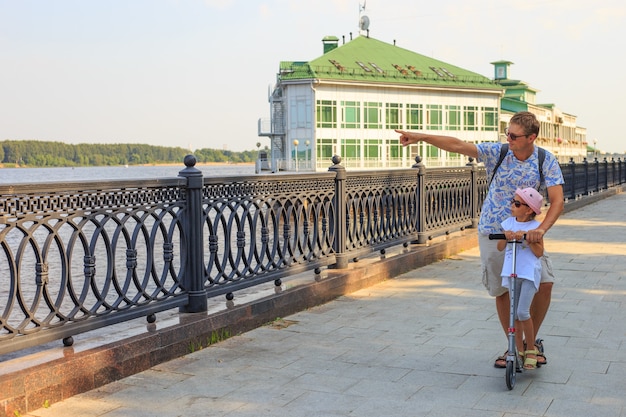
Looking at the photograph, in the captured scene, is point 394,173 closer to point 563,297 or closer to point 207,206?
point 563,297

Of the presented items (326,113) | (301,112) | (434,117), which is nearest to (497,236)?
(301,112)

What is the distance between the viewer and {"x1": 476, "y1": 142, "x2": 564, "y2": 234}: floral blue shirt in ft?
17.4

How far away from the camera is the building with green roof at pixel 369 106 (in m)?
70.4

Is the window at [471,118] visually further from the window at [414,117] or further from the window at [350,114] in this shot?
the window at [350,114]

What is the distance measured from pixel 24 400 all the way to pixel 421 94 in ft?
247

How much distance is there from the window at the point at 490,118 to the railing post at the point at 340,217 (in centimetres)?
7781

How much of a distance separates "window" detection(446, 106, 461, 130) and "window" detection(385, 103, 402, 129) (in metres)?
6.64

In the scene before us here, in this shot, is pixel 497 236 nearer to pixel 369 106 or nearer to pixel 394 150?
pixel 369 106

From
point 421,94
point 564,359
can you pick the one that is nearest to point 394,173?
point 564,359

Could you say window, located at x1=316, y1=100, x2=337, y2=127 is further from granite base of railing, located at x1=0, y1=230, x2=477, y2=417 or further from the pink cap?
the pink cap

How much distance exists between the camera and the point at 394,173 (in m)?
10.5

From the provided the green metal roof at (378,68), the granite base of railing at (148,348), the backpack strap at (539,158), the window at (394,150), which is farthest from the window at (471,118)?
the backpack strap at (539,158)

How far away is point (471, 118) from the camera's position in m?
83.3

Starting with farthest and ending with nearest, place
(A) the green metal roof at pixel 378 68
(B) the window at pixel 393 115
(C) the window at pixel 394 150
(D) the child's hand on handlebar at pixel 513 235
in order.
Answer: (C) the window at pixel 394 150
(B) the window at pixel 393 115
(A) the green metal roof at pixel 378 68
(D) the child's hand on handlebar at pixel 513 235
